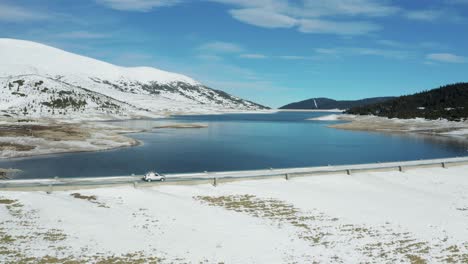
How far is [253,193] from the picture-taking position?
4403 cm

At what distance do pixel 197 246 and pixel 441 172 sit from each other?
44143 millimetres

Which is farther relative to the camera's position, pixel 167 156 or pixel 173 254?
pixel 167 156

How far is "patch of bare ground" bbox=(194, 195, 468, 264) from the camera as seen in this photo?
1032 inches

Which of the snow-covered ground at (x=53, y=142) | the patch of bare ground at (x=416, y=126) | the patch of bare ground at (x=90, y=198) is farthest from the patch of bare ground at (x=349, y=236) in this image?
the patch of bare ground at (x=416, y=126)

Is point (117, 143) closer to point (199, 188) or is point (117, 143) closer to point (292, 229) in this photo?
point (199, 188)

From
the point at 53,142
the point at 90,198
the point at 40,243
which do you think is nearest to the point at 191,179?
the point at 90,198

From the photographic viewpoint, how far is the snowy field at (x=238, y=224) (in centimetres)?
2555

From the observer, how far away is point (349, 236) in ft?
99.5

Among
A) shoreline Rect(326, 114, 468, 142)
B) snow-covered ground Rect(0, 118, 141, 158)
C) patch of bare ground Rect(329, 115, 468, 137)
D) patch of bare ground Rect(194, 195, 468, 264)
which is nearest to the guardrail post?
patch of bare ground Rect(194, 195, 468, 264)

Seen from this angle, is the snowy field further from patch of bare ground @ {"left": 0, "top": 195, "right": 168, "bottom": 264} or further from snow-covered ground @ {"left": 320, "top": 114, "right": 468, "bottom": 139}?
snow-covered ground @ {"left": 320, "top": 114, "right": 468, "bottom": 139}

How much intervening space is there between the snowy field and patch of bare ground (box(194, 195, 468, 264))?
68mm

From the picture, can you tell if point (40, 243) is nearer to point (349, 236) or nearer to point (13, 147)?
point (349, 236)

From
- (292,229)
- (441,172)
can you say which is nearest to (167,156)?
(441,172)

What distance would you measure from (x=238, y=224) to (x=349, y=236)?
312 inches
